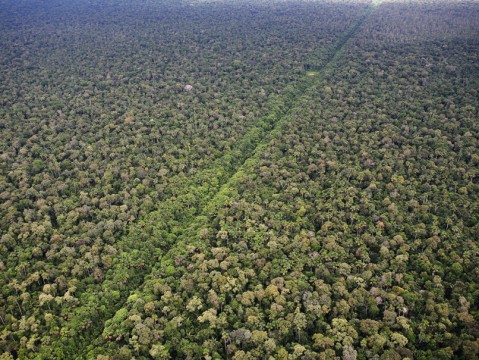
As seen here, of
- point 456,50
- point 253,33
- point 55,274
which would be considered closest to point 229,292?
point 55,274

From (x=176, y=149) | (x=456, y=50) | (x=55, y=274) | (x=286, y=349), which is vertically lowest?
(x=286, y=349)

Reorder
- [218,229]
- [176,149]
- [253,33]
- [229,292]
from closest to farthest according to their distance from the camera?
1. [229,292]
2. [218,229]
3. [176,149]
4. [253,33]

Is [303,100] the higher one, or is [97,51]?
[97,51]

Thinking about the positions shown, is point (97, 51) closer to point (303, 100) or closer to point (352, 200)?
point (303, 100)

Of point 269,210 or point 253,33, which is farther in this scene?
point 253,33

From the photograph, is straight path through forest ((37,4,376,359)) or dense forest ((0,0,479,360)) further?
straight path through forest ((37,4,376,359))
